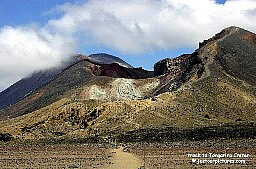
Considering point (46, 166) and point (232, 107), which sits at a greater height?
point (232, 107)

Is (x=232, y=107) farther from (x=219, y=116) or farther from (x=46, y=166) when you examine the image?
(x=46, y=166)

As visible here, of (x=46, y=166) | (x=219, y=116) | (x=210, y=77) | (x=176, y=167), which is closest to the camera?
(x=176, y=167)

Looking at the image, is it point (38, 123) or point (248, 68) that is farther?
point (248, 68)

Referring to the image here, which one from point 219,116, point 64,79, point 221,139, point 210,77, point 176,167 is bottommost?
point 176,167

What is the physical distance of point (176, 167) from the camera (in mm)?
47875

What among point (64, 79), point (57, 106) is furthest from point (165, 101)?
point (64, 79)

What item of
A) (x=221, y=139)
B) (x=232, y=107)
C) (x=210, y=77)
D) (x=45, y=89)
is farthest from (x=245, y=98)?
(x=45, y=89)

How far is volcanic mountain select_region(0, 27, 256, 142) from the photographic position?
10462cm

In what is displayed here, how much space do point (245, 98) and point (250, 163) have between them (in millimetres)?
81795

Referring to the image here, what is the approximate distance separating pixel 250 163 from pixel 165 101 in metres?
79.9

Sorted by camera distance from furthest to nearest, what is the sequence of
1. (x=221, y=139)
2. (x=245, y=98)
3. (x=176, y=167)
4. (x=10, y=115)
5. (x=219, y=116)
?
(x=10, y=115) → (x=245, y=98) → (x=219, y=116) → (x=221, y=139) → (x=176, y=167)

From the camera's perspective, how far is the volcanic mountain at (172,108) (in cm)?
10462

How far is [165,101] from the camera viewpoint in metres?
128

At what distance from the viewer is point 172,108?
403 ft
